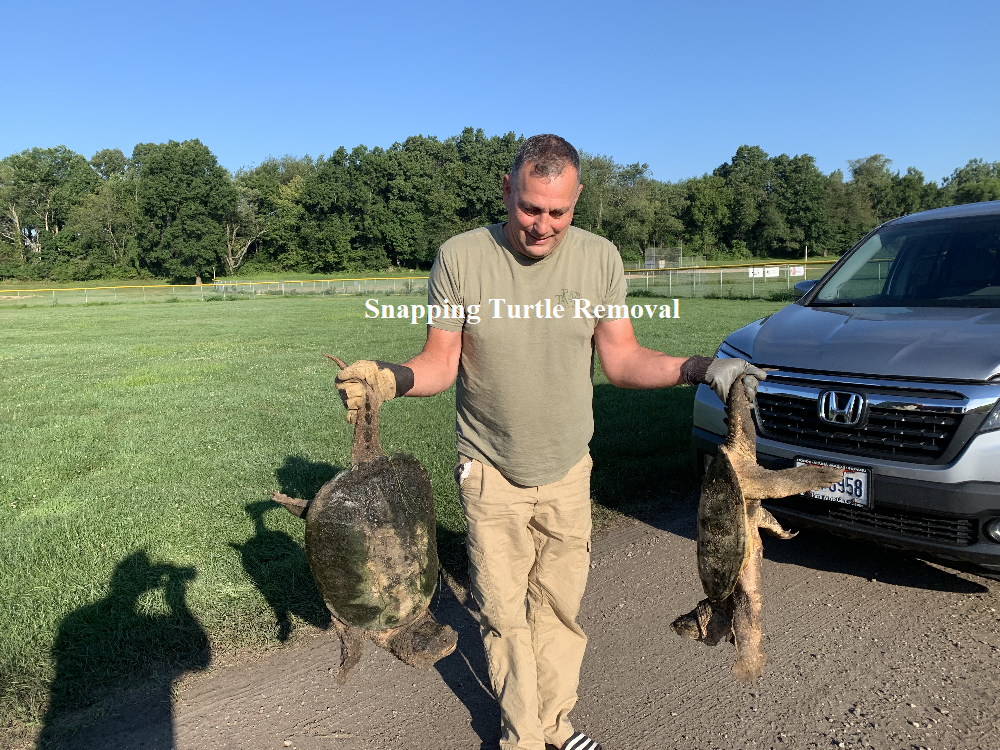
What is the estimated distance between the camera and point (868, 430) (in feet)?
13.3

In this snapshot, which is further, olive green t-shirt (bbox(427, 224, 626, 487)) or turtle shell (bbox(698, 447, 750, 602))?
olive green t-shirt (bbox(427, 224, 626, 487))

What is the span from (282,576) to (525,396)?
2726 millimetres

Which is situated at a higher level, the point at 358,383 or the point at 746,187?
the point at 746,187

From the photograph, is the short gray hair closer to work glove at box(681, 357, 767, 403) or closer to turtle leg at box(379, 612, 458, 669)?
work glove at box(681, 357, 767, 403)

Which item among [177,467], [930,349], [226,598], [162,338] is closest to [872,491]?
[930,349]

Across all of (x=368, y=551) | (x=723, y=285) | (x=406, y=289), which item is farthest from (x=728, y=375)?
(x=406, y=289)

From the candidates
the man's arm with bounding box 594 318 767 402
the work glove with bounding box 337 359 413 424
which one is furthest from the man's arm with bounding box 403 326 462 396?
the man's arm with bounding box 594 318 767 402

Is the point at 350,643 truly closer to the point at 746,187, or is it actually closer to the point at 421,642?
the point at 421,642

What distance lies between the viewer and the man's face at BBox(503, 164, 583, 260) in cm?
253

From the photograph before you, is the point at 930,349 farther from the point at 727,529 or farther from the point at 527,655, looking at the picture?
the point at 527,655

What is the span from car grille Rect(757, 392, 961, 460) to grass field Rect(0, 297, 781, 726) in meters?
1.83

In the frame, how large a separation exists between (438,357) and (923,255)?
4405mm

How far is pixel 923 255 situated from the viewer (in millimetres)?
5426

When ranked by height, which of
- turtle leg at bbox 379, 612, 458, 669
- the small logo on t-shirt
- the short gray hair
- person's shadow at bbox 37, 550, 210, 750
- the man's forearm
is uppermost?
the short gray hair
